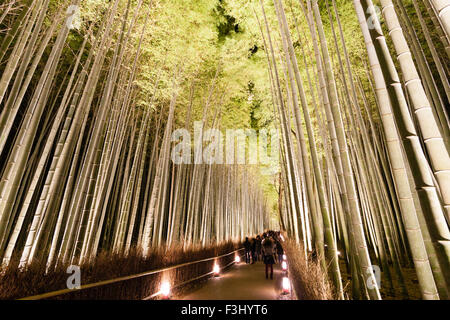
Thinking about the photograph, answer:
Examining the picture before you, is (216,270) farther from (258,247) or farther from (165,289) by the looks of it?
(258,247)

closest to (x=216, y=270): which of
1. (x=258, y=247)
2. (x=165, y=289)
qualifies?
(x=165, y=289)

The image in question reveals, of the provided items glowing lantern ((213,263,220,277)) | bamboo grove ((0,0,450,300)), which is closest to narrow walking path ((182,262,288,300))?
glowing lantern ((213,263,220,277))

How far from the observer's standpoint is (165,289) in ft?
11.5

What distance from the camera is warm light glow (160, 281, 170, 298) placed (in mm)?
3458

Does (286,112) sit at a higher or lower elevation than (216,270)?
higher

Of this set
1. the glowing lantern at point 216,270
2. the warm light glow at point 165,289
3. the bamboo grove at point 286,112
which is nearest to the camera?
the bamboo grove at point 286,112

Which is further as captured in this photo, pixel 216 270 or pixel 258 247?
pixel 258 247

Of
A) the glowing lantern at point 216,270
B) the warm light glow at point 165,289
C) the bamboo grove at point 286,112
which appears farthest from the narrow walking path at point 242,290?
the bamboo grove at point 286,112

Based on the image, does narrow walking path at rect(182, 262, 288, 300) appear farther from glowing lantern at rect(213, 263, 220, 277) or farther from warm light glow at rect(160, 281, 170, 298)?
warm light glow at rect(160, 281, 170, 298)

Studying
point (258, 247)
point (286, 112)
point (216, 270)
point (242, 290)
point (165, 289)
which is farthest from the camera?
point (258, 247)

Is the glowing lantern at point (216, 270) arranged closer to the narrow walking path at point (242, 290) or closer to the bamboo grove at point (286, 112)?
the narrow walking path at point (242, 290)

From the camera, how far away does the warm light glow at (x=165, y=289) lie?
3.46 meters

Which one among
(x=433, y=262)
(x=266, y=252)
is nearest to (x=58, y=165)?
(x=433, y=262)

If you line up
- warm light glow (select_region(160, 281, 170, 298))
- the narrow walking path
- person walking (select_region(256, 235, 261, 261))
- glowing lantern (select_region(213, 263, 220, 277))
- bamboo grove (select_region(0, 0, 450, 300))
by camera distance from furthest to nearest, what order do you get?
person walking (select_region(256, 235, 261, 261)) → glowing lantern (select_region(213, 263, 220, 277)) → the narrow walking path → warm light glow (select_region(160, 281, 170, 298)) → bamboo grove (select_region(0, 0, 450, 300))
